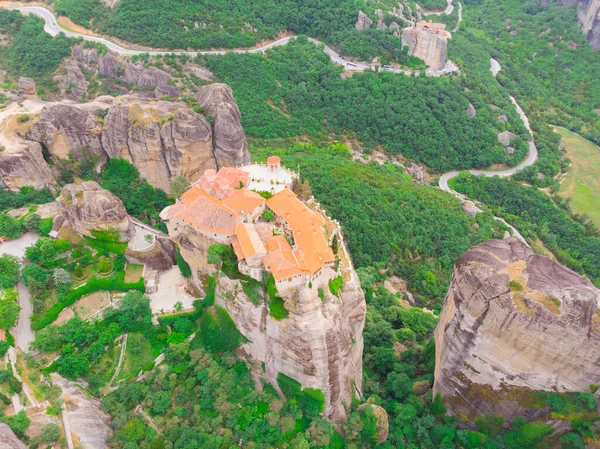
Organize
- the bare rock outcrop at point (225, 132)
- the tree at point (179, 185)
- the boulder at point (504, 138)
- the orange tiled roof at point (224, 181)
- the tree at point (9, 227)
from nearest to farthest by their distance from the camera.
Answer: the orange tiled roof at point (224, 181) < the tree at point (9, 227) < the tree at point (179, 185) < the bare rock outcrop at point (225, 132) < the boulder at point (504, 138)

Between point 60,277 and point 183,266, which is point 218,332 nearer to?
point 183,266

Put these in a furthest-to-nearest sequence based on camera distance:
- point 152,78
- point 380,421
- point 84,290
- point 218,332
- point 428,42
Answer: point 428,42
point 152,78
point 84,290
point 218,332
point 380,421

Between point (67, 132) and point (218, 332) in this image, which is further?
point (67, 132)

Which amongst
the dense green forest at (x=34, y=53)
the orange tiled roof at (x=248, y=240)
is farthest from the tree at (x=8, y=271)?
the dense green forest at (x=34, y=53)

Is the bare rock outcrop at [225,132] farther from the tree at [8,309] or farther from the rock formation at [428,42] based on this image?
the rock formation at [428,42]

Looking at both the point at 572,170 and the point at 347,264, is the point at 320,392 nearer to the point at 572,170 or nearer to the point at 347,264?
the point at 347,264

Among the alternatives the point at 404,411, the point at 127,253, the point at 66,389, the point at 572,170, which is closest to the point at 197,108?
the point at 127,253

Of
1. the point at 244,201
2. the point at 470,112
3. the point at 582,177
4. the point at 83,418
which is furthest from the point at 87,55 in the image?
the point at 582,177
